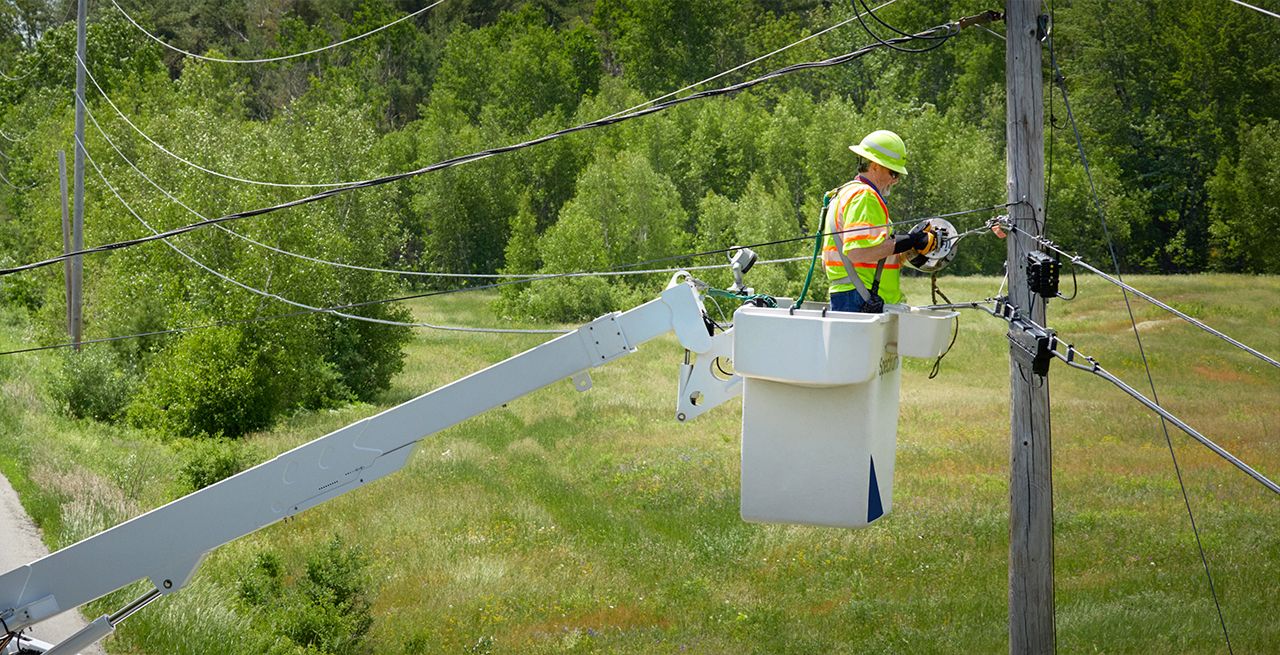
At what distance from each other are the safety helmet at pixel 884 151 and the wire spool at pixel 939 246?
1.44ft

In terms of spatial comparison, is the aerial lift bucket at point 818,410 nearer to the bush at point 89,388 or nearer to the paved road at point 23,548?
the paved road at point 23,548

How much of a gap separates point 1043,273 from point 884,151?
1708 millimetres

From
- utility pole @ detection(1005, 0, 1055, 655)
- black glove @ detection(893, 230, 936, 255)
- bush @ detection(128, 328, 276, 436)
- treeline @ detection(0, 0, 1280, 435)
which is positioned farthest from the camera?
treeline @ detection(0, 0, 1280, 435)

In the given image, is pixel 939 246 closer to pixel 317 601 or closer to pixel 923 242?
pixel 923 242

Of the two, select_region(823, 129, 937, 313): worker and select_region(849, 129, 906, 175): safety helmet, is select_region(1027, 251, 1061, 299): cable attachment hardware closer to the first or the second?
select_region(823, 129, 937, 313): worker

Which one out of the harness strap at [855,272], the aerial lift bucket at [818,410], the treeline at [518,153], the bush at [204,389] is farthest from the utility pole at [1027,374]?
the treeline at [518,153]

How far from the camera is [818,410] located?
883 centimetres

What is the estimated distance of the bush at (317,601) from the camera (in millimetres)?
15664

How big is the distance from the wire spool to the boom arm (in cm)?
166

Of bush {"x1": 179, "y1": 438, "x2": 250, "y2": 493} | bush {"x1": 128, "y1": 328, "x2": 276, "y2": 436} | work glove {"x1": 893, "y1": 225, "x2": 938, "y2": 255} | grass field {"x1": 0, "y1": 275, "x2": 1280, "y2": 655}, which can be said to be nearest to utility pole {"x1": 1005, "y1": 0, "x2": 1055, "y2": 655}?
work glove {"x1": 893, "y1": 225, "x2": 938, "y2": 255}

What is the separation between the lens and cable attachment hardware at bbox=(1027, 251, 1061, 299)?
401 inches

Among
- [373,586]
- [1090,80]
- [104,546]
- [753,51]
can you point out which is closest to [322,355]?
[373,586]

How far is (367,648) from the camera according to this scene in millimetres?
16547

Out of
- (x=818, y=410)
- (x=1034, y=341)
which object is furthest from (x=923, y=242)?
(x=1034, y=341)
